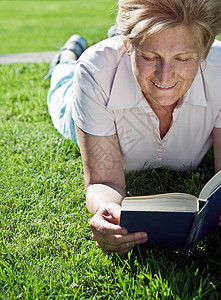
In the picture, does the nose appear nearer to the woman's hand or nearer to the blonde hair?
the blonde hair

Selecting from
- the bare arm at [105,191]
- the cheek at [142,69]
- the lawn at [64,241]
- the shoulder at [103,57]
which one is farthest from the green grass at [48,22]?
the cheek at [142,69]

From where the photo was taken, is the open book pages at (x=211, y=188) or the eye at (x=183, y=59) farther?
the eye at (x=183, y=59)

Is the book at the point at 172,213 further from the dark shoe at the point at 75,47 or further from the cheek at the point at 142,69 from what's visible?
the dark shoe at the point at 75,47

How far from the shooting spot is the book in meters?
1.65

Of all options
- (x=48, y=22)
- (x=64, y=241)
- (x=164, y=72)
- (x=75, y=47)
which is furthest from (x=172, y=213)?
(x=48, y=22)

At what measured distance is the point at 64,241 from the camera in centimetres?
220

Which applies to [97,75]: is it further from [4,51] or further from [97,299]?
[4,51]

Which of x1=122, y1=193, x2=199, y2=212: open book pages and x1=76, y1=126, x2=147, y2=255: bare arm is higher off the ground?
x1=122, y1=193, x2=199, y2=212: open book pages

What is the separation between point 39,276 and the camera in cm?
194

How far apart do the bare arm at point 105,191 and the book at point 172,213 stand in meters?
0.07

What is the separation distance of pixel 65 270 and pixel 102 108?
2.75ft

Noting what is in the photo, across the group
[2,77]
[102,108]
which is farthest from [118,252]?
[2,77]

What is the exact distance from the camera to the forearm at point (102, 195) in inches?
80.0

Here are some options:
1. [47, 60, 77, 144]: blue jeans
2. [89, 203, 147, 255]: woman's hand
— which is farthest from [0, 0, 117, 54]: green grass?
[89, 203, 147, 255]: woman's hand
